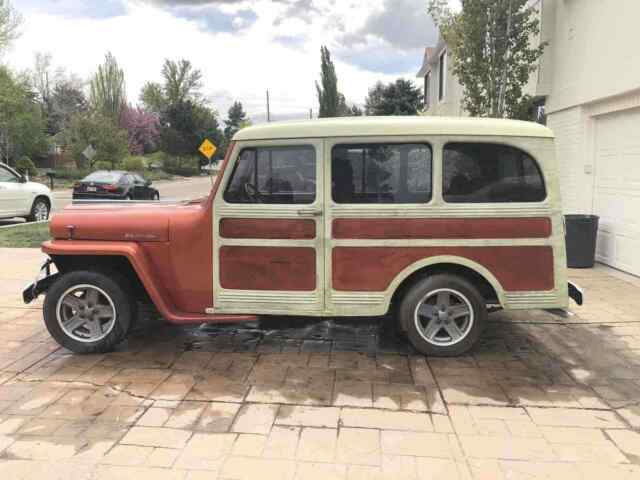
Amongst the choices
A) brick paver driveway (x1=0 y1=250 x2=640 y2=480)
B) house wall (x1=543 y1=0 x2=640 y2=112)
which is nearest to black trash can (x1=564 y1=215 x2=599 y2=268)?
house wall (x1=543 y1=0 x2=640 y2=112)

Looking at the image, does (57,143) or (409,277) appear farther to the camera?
(57,143)

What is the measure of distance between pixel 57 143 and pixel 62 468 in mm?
48171

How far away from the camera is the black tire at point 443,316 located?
4.70 m

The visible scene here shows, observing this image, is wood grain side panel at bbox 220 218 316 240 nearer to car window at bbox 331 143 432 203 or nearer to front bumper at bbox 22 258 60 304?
car window at bbox 331 143 432 203

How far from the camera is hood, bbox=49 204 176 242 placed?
480 centimetres

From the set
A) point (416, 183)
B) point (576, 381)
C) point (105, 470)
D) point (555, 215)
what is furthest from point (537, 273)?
point (105, 470)

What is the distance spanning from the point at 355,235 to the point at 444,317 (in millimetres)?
1048

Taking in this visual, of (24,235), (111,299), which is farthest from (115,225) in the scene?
(24,235)

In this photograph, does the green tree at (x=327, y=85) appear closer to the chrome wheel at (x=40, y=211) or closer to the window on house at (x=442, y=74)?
the window on house at (x=442, y=74)

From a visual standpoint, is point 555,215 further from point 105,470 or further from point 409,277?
point 105,470

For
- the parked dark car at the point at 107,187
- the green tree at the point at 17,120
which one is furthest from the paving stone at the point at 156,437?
the green tree at the point at 17,120

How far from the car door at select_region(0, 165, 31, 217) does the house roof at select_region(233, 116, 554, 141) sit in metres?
11.0

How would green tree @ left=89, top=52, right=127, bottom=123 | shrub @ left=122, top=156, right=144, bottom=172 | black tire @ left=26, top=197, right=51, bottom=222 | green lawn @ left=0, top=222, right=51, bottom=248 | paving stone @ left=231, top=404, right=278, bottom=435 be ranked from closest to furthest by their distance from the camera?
1. paving stone @ left=231, top=404, right=278, bottom=435
2. green lawn @ left=0, top=222, right=51, bottom=248
3. black tire @ left=26, top=197, right=51, bottom=222
4. shrub @ left=122, top=156, right=144, bottom=172
5. green tree @ left=89, top=52, right=127, bottom=123

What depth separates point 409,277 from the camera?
4.83 m
